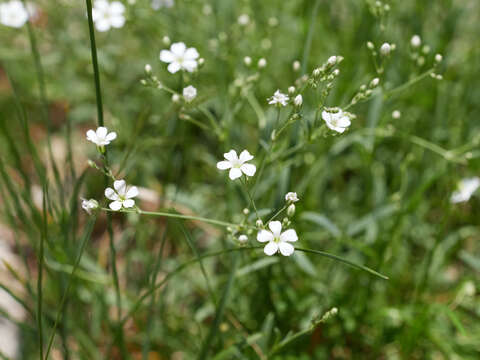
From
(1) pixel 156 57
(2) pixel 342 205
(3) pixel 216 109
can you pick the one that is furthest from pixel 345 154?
(1) pixel 156 57

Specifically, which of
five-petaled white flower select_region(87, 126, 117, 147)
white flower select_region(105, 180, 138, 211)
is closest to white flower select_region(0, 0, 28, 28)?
five-petaled white flower select_region(87, 126, 117, 147)

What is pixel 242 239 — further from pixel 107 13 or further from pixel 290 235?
pixel 107 13

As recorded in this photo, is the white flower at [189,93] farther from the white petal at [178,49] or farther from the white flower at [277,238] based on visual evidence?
the white flower at [277,238]

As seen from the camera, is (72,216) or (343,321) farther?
(343,321)

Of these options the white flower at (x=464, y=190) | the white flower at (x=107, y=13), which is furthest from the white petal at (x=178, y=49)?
the white flower at (x=464, y=190)

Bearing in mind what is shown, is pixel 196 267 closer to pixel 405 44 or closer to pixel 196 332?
pixel 196 332

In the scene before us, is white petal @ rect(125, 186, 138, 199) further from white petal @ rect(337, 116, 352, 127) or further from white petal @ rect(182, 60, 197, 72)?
white petal @ rect(337, 116, 352, 127)

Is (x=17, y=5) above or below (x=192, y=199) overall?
above
